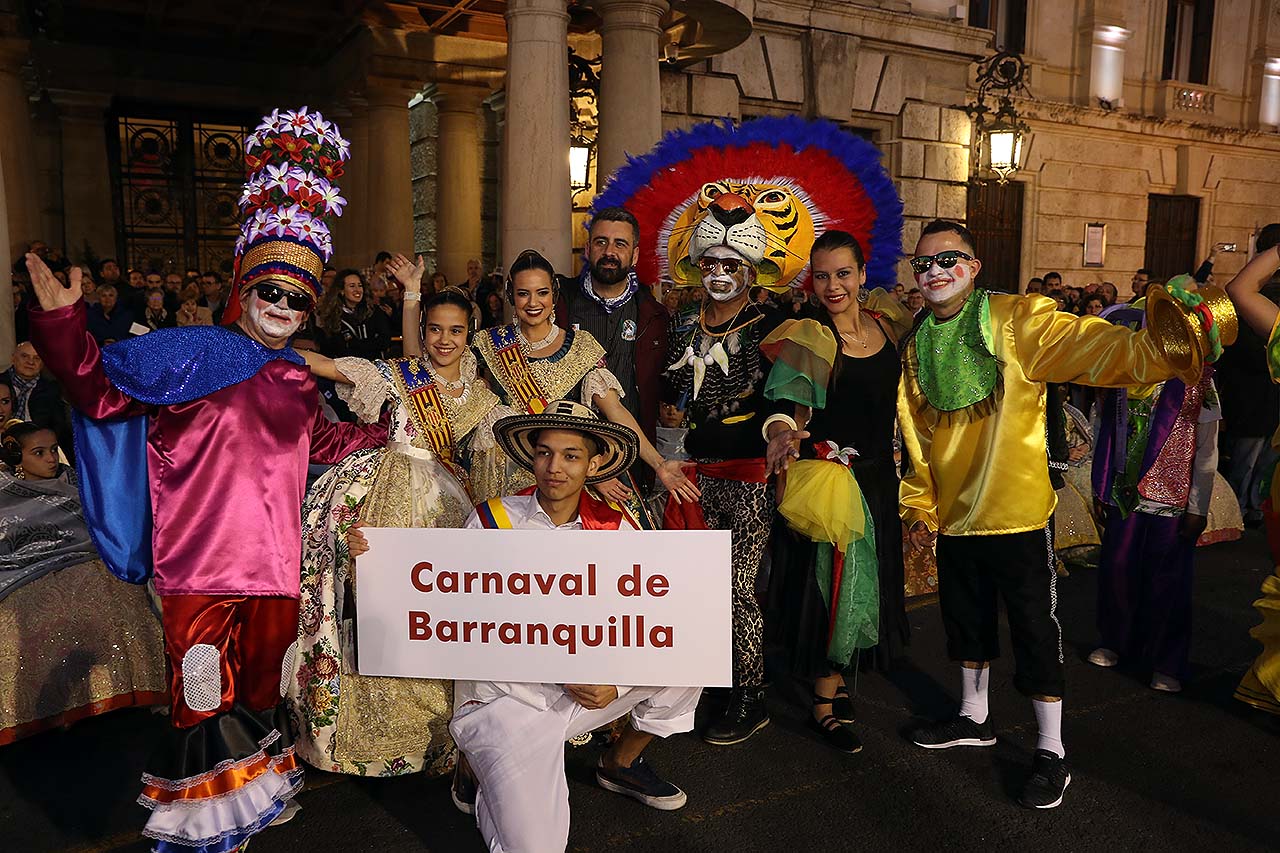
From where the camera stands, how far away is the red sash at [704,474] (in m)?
3.93

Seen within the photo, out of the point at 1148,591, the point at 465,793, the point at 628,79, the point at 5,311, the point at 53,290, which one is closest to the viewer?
the point at 53,290

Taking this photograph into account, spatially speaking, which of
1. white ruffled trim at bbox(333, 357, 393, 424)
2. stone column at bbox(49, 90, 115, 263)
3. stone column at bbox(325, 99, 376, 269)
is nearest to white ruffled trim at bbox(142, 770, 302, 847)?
white ruffled trim at bbox(333, 357, 393, 424)

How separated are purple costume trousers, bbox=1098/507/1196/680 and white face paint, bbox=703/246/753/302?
239cm

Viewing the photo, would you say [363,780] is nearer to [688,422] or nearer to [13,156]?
[688,422]

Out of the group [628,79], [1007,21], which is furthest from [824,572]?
[1007,21]

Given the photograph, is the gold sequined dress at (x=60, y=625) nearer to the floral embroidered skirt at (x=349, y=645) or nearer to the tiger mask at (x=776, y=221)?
the floral embroidered skirt at (x=349, y=645)

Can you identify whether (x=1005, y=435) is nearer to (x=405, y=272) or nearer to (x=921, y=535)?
(x=921, y=535)

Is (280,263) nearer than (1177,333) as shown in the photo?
Yes

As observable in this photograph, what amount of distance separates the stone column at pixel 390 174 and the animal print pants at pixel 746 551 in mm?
9613

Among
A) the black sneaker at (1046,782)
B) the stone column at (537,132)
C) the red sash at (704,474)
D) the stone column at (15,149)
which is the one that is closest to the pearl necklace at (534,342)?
the red sash at (704,474)

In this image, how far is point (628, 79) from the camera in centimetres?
894

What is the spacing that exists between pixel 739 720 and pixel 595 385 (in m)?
1.56

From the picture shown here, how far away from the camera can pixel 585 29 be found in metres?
11.4

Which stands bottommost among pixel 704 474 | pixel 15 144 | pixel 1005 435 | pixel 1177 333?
pixel 704 474
